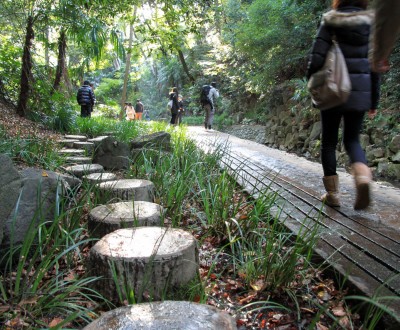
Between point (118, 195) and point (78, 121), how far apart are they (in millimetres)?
6076

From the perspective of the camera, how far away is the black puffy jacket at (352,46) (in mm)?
2580

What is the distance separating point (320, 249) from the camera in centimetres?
215

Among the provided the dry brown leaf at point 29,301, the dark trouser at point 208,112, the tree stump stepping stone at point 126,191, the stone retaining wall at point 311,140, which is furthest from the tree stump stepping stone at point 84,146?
the dark trouser at point 208,112

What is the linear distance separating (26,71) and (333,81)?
6253mm

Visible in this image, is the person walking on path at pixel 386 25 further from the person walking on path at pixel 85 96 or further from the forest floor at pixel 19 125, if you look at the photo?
the person walking on path at pixel 85 96

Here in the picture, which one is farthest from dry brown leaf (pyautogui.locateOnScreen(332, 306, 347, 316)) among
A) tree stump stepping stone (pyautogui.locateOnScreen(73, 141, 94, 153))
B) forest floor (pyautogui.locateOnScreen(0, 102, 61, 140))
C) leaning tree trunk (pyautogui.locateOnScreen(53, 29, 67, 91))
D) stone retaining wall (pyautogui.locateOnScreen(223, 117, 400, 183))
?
leaning tree trunk (pyautogui.locateOnScreen(53, 29, 67, 91))

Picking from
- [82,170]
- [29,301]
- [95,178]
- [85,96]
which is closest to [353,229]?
[29,301]

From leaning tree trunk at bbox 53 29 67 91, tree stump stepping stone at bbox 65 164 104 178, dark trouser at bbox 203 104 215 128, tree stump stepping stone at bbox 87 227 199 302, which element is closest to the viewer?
tree stump stepping stone at bbox 87 227 199 302

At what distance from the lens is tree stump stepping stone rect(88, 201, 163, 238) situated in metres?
2.24

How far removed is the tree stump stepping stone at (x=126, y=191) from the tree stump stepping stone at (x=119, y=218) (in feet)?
1.26

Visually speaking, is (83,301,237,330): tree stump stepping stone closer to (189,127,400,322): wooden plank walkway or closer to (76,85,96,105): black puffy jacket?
(189,127,400,322): wooden plank walkway

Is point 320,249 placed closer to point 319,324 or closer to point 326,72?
point 319,324

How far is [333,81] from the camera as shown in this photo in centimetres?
251

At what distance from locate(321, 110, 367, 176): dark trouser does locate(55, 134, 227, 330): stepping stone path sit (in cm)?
159
